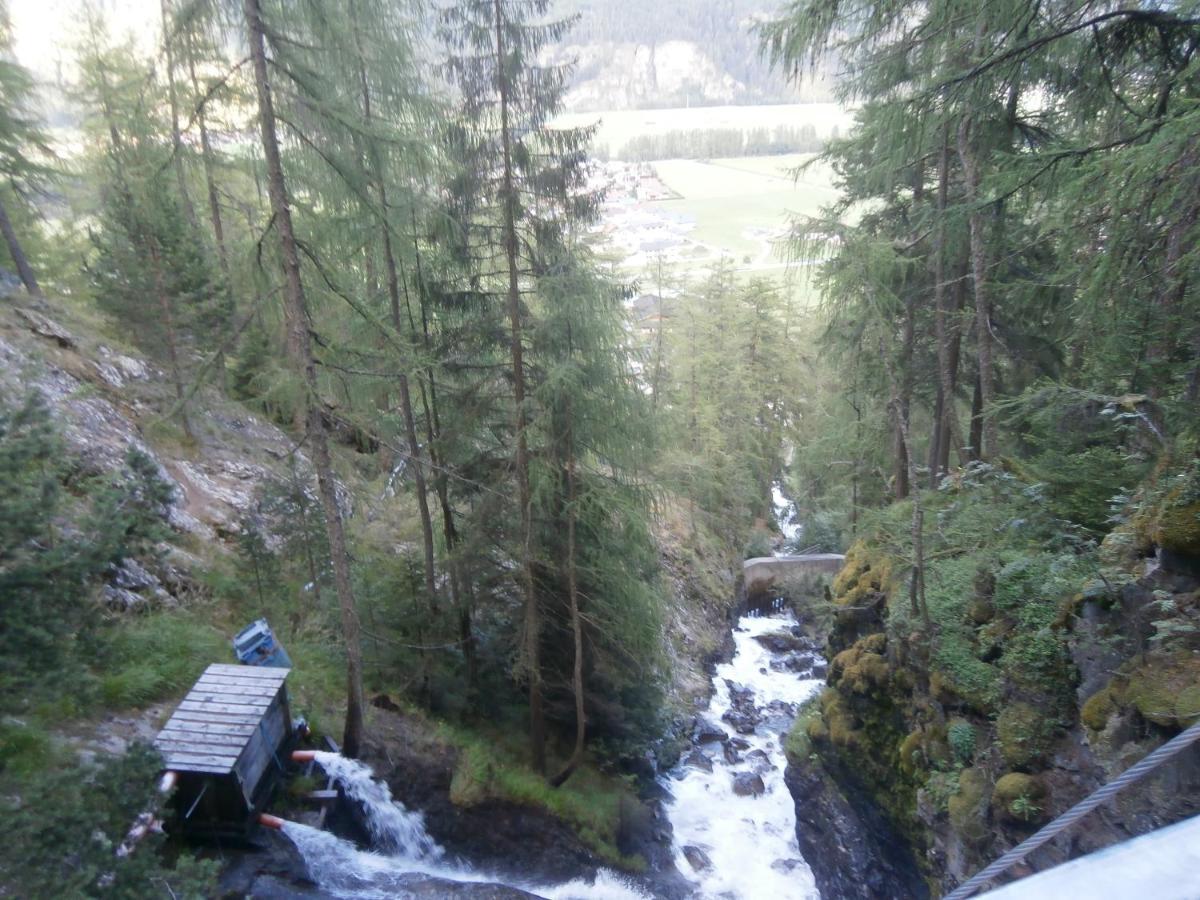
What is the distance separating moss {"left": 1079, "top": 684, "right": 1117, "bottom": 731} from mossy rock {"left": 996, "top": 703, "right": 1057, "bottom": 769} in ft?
2.05

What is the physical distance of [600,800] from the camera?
39.7 feet

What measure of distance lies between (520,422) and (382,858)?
6114 mm

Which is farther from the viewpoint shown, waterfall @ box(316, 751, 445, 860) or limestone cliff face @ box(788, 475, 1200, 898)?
waterfall @ box(316, 751, 445, 860)

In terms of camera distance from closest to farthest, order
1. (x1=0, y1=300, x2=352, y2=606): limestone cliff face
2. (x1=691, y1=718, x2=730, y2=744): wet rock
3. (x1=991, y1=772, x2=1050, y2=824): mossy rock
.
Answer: (x1=991, y1=772, x2=1050, y2=824): mossy rock → (x1=0, y1=300, x2=352, y2=606): limestone cliff face → (x1=691, y1=718, x2=730, y2=744): wet rock

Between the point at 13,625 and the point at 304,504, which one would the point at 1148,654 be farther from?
the point at 304,504

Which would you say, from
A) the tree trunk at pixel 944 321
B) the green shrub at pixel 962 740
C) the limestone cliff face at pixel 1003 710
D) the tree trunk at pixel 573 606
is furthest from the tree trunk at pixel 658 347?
the green shrub at pixel 962 740

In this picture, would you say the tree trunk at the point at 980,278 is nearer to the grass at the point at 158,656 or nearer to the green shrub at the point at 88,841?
the green shrub at the point at 88,841

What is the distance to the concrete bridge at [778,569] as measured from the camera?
24.9m

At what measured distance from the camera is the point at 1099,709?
19.4 feet

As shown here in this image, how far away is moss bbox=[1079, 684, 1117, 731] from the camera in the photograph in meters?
5.82

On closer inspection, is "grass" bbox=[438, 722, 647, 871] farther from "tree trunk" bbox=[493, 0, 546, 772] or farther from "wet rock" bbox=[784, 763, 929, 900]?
"wet rock" bbox=[784, 763, 929, 900]

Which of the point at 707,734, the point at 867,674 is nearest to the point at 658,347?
the point at 707,734

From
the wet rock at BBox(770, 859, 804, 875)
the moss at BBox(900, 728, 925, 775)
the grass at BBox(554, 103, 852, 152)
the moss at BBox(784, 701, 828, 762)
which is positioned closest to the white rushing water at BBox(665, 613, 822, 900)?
the wet rock at BBox(770, 859, 804, 875)

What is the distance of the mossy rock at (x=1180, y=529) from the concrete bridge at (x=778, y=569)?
19.5 metres
